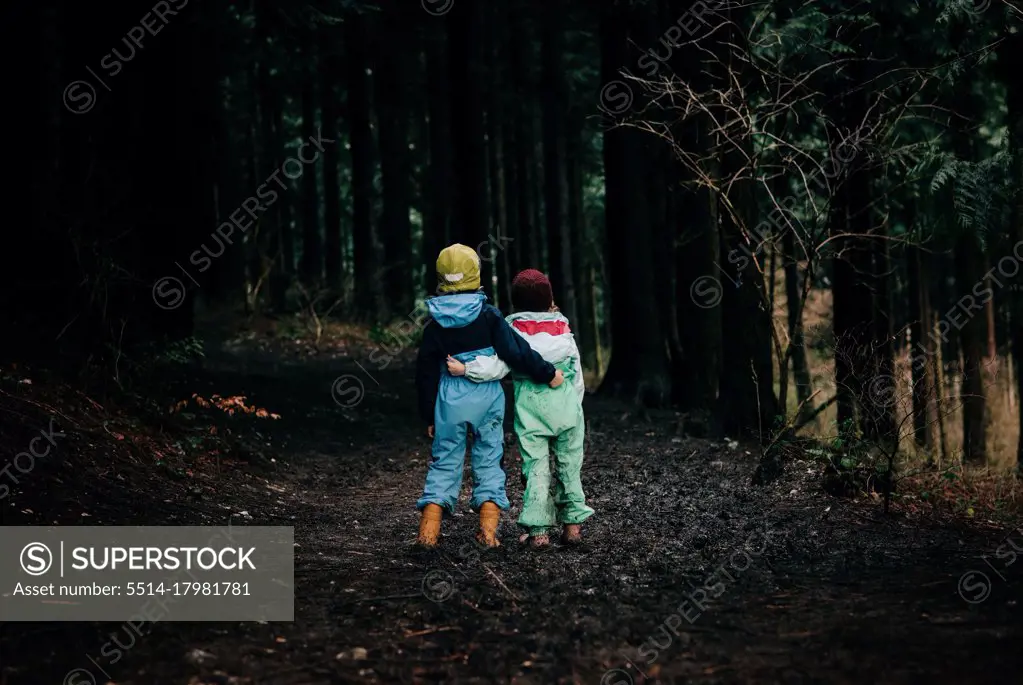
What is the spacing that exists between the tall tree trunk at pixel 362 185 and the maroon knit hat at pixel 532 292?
17.0 meters

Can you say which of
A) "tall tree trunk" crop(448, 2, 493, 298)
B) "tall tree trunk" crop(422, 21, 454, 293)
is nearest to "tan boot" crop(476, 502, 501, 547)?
"tall tree trunk" crop(448, 2, 493, 298)

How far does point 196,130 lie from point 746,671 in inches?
635

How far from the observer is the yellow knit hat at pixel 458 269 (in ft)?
23.1

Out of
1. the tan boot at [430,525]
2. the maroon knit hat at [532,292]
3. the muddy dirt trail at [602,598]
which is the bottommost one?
the muddy dirt trail at [602,598]

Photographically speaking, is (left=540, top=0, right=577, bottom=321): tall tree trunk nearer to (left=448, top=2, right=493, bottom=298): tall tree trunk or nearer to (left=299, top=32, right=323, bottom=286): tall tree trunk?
(left=448, top=2, right=493, bottom=298): tall tree trunk

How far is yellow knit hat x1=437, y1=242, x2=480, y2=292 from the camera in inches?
277

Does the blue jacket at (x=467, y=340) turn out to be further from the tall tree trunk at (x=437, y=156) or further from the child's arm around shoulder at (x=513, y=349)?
the tall tree trunk at (x=437, y=156)

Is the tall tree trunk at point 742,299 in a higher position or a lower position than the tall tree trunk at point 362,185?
lower

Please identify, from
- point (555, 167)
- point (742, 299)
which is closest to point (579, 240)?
point (555, 167)

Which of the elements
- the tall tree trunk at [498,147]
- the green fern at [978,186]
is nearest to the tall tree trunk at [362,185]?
the tall tree trunk at [498,147]

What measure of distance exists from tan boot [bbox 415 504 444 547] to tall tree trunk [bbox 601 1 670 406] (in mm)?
10481

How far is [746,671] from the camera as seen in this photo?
4.37 m

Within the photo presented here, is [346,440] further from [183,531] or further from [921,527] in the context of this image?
[921,527]

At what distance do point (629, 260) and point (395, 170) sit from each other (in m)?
9.49
